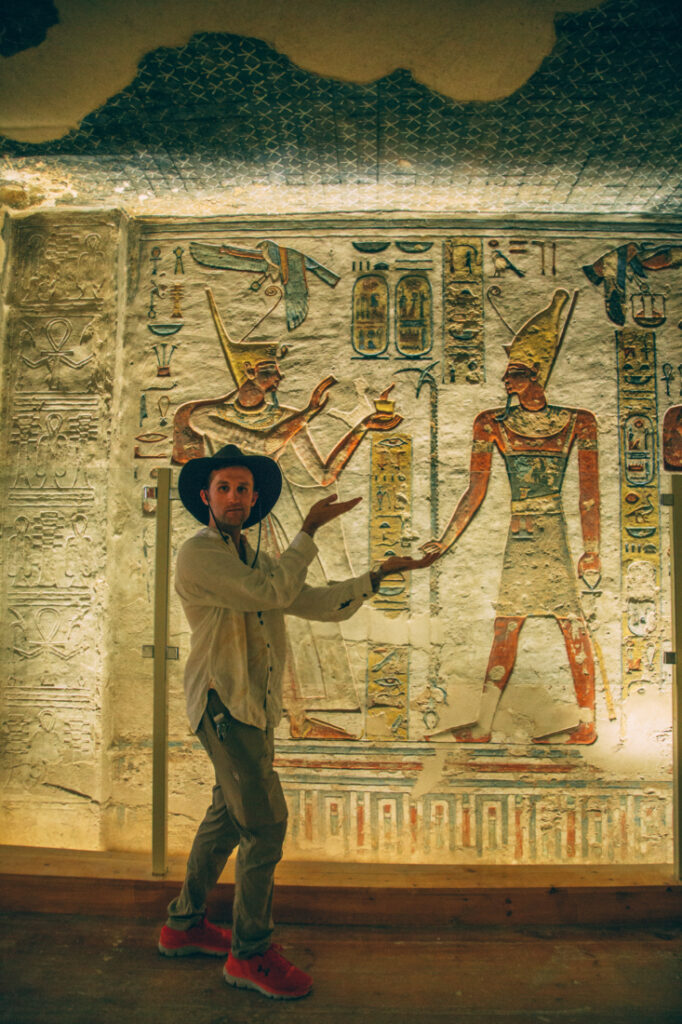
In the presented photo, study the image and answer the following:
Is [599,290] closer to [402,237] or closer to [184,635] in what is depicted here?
[402,237]

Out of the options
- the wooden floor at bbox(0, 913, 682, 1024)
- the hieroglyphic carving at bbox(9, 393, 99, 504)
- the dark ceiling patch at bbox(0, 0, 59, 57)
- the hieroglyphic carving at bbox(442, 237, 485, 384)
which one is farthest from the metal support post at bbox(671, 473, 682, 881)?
the dark ceiling patch at bbox(0, 0, 59, 57)

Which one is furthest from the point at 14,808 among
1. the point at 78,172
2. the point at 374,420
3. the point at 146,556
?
the point at 78,172

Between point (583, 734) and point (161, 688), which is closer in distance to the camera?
point (161, 688)

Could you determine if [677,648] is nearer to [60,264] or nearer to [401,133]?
[401,133]

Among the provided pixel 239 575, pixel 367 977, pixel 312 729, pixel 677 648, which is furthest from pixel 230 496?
pixel 677 648

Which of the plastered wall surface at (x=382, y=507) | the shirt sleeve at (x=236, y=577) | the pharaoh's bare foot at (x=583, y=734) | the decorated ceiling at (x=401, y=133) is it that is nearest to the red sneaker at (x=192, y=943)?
the plastered wall surface at (x=382, y=507)

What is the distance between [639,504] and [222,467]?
2155 mm

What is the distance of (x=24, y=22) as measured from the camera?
8.00ft

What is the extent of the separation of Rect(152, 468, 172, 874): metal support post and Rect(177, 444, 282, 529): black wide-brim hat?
315 mm

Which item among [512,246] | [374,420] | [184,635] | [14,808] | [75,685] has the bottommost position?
[14,808]

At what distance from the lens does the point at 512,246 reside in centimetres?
343

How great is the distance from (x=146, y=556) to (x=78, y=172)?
75.2 inches

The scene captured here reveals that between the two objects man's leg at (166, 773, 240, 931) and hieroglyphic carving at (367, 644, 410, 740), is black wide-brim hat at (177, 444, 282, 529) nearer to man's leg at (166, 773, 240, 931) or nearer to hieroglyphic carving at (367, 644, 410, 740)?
man's leg at (166, 773, 240, 931)

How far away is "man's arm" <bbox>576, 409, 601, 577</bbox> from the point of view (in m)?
3.27
